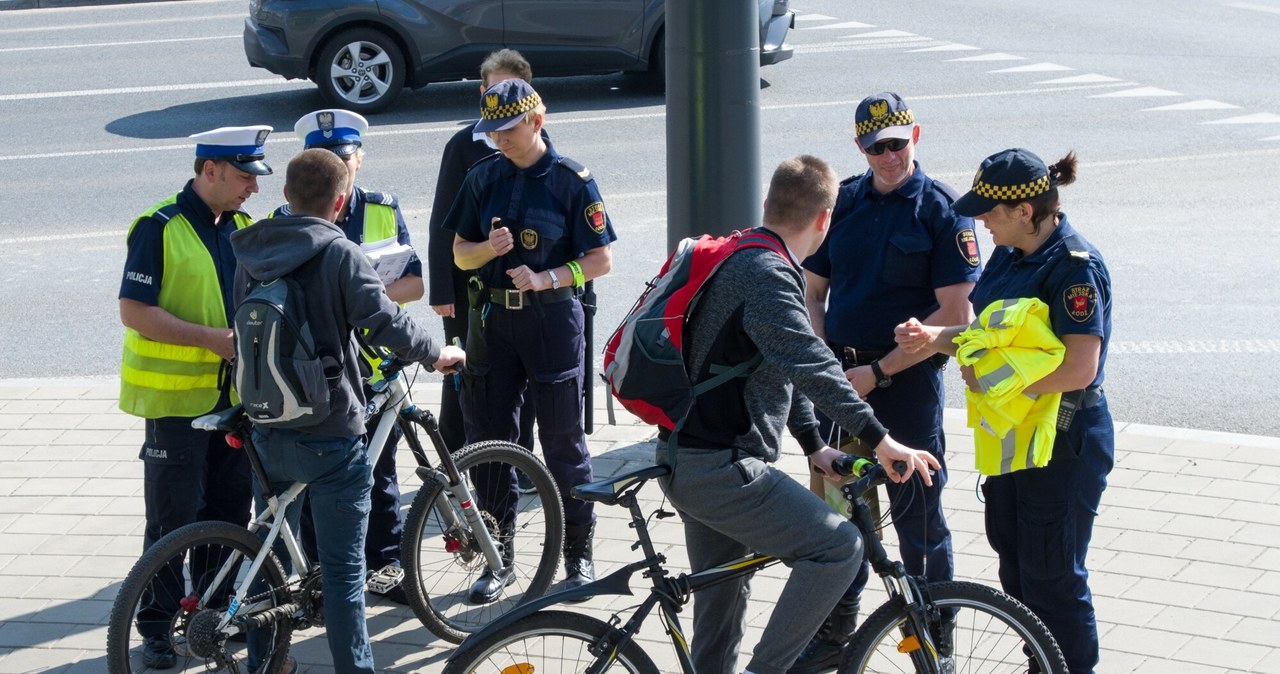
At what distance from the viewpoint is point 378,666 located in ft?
17.3

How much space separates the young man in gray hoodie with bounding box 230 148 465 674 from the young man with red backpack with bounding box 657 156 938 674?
1034mm

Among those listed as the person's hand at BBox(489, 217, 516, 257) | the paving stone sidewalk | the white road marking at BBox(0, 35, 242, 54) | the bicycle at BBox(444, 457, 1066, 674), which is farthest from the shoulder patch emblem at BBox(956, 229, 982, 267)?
the white road marking at BBox(0, 35, 242, 54)

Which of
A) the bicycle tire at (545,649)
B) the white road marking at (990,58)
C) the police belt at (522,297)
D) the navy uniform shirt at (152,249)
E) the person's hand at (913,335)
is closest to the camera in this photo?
the bicycle tire at (545,649)

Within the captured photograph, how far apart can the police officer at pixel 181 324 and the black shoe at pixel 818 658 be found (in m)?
2.11

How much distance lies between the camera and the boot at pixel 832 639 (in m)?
5.11

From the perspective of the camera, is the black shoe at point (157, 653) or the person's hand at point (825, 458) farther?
the black shoe at point (157, 653)

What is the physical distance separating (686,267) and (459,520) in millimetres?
1818

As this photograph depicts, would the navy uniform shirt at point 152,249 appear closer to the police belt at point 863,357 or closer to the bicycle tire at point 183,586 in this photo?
the bicycle tire at point 183,586

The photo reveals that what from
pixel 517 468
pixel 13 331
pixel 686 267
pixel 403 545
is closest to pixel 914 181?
pixel 686 267

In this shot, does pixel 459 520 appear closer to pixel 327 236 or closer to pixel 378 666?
pixel 378 666

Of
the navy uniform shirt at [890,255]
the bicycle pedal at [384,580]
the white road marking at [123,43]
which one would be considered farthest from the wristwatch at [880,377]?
the white road marking at [123,43]

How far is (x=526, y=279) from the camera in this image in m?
5.73

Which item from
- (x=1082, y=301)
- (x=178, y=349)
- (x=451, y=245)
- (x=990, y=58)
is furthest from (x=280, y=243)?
(x=990, y=58)

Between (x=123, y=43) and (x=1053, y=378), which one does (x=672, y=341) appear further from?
(x=123, y=43)
